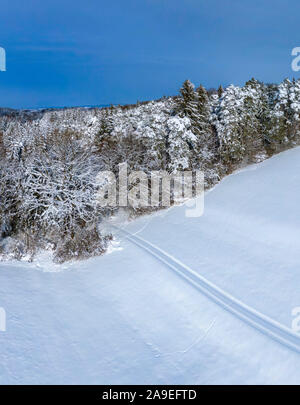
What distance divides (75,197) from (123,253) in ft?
14.6

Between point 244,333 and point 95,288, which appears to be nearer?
point 244,333

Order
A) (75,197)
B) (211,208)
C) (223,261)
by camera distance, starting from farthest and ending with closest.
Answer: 1. (211,208)
2. (75,197)
3. (223,261)

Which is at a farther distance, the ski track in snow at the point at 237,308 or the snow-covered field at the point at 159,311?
the ski track in snow at the point at 237,308

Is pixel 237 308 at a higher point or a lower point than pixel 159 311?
higher

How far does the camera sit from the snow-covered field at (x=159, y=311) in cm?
616

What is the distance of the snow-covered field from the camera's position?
6.16 metres

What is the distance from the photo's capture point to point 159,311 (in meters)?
8.98

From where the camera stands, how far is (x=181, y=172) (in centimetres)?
2603

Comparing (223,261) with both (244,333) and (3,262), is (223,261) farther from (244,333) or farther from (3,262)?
(3,262)

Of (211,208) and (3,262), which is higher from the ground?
(211,208)

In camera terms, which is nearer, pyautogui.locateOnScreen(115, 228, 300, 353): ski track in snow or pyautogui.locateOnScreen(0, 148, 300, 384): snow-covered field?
pyautogui.locateOnScreen(0, 148, 300, 384): snow-covered field

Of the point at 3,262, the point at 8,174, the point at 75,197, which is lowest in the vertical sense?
the point at 3,262

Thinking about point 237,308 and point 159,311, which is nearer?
point 237,308
